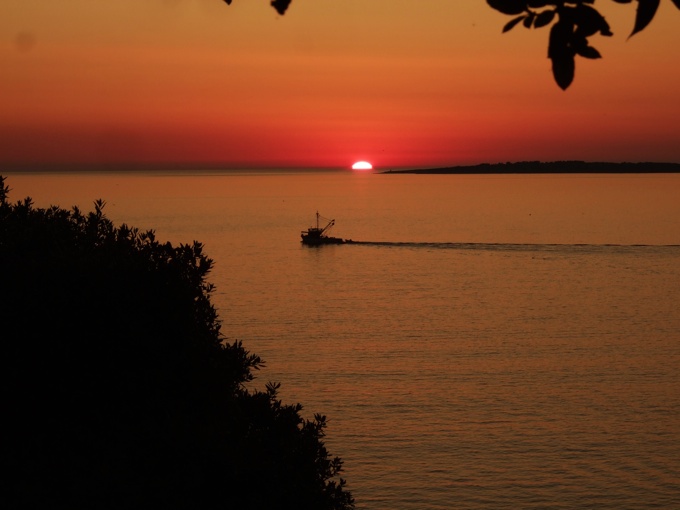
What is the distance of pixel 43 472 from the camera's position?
15617 millimetres

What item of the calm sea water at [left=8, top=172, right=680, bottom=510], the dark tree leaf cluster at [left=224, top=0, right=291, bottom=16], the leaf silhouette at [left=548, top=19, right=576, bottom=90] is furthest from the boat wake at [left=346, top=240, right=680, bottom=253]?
the leaf silhouette at [left=548, top=19, right=576, bottom=90]

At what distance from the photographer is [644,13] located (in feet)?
11.2

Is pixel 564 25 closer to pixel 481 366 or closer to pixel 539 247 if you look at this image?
pixel 481 366

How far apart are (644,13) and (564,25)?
0.42 m

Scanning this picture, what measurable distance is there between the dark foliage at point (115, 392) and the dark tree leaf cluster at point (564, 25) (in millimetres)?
13415

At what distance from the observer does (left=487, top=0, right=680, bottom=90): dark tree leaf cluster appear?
3.70 meters

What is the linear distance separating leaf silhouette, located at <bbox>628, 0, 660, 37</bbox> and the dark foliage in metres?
13.8

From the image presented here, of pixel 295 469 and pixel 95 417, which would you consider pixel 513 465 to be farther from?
pixel 95 417

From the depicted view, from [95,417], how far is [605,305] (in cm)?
9257

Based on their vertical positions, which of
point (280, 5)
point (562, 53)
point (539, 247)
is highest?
point (539, 247)

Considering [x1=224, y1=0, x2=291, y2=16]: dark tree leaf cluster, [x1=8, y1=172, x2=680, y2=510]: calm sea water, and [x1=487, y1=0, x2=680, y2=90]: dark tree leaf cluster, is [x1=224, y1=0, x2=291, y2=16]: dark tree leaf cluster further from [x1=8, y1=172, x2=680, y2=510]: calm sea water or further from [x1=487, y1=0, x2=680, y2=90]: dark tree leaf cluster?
[x1=8, y1=172, x2=680, y2=510]: calm sea water

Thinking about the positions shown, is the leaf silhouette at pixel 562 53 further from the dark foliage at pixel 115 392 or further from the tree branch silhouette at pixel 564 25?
the dark foliage at pixel 115 392

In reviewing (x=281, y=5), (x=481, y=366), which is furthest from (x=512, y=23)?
(x=481, y=366)

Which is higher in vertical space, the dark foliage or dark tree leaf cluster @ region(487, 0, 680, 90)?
dark tree leaf cluster @ region(487, 0, 680, 90)
